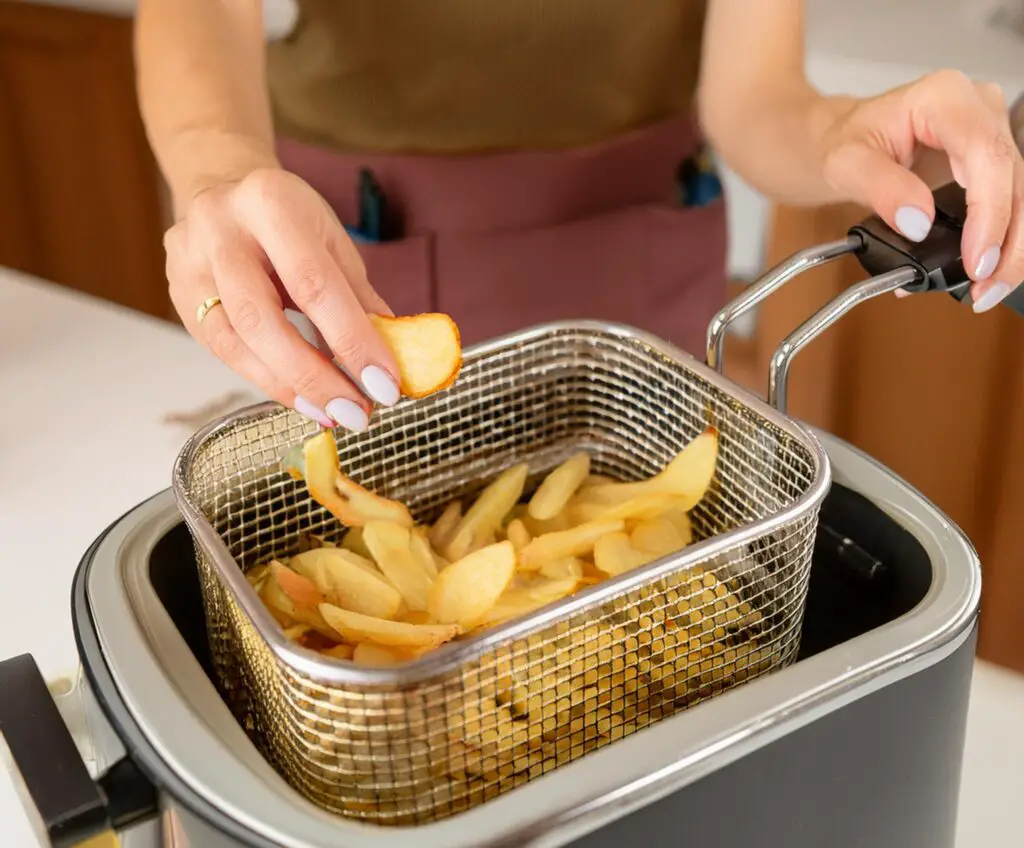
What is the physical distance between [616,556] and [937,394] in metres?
1.20

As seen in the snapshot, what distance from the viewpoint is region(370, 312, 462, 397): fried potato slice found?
1.68 ft

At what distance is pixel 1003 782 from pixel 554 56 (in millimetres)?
731

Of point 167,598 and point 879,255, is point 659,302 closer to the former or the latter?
point 879,255

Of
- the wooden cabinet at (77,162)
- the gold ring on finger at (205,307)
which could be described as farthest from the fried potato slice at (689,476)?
the wooden cabinet at (77,162)

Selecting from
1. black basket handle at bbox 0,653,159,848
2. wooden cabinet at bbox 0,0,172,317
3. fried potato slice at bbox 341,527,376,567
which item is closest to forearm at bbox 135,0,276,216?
fried potato slice at bbox 341,527,376,567

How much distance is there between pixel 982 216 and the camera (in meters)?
0.58

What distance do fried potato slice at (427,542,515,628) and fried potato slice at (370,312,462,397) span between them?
0.09 meters

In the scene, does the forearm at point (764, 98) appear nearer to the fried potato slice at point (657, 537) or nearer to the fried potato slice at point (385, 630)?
the fried potato slice at point (657, 537)

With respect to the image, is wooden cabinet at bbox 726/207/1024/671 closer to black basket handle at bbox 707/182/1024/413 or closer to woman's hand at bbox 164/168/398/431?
black basket handle at bbox 707/182/1024/413

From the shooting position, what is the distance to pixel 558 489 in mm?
606

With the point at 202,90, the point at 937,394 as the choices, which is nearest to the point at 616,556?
the point at 202,90

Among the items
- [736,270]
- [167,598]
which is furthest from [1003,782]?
[736,270]

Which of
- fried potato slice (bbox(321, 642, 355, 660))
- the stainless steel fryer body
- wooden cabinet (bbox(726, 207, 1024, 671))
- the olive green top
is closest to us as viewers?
the stainless steel fryer body

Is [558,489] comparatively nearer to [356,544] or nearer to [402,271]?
[356,544]
